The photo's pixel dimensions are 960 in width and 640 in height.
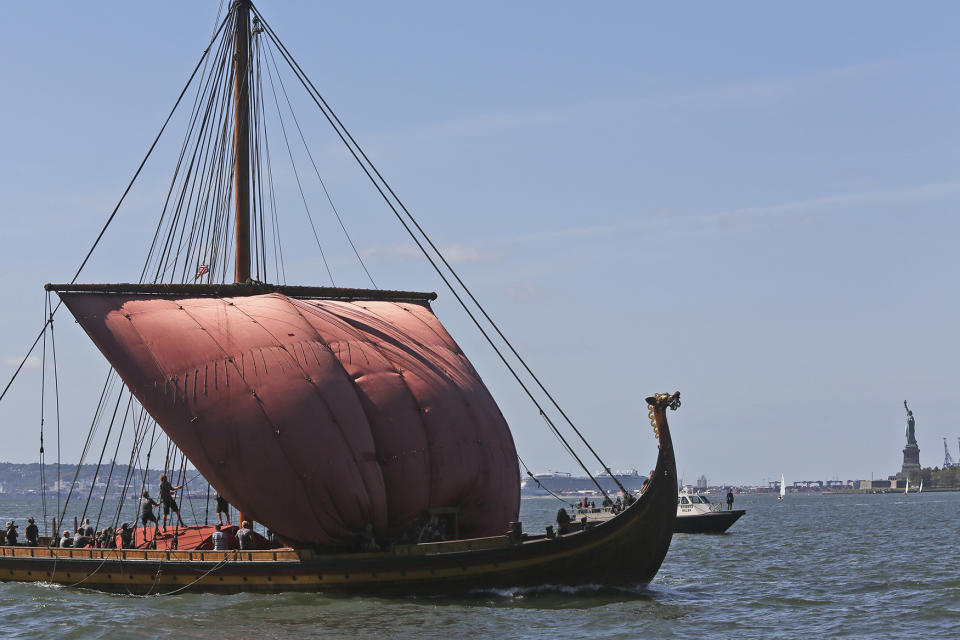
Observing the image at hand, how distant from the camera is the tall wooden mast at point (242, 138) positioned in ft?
119

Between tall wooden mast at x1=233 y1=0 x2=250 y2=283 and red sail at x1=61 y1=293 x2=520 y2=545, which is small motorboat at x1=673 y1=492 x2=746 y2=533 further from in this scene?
tall wooden mast at x1=233 y1=0 x2=250 y2=283

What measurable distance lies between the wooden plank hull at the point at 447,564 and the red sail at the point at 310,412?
4.02ft

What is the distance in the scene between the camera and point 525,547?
2789 cm

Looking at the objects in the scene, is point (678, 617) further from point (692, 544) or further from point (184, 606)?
point (692, 544)

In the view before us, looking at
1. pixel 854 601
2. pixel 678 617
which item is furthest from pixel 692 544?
pixel 678 617

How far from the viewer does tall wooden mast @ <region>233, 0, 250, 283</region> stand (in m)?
36.2

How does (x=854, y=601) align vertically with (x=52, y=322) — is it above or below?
below

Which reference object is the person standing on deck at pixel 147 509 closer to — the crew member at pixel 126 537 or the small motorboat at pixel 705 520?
the crew member at pixel 126 537

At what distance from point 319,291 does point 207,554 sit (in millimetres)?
9132

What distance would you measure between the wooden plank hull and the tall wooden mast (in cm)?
908

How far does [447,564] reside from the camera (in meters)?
27.8

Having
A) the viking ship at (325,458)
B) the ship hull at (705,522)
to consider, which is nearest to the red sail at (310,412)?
the viking ship at (325,458)

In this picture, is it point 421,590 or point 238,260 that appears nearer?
point 421,590

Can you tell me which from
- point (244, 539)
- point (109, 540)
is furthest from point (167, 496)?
point (244, 539)
